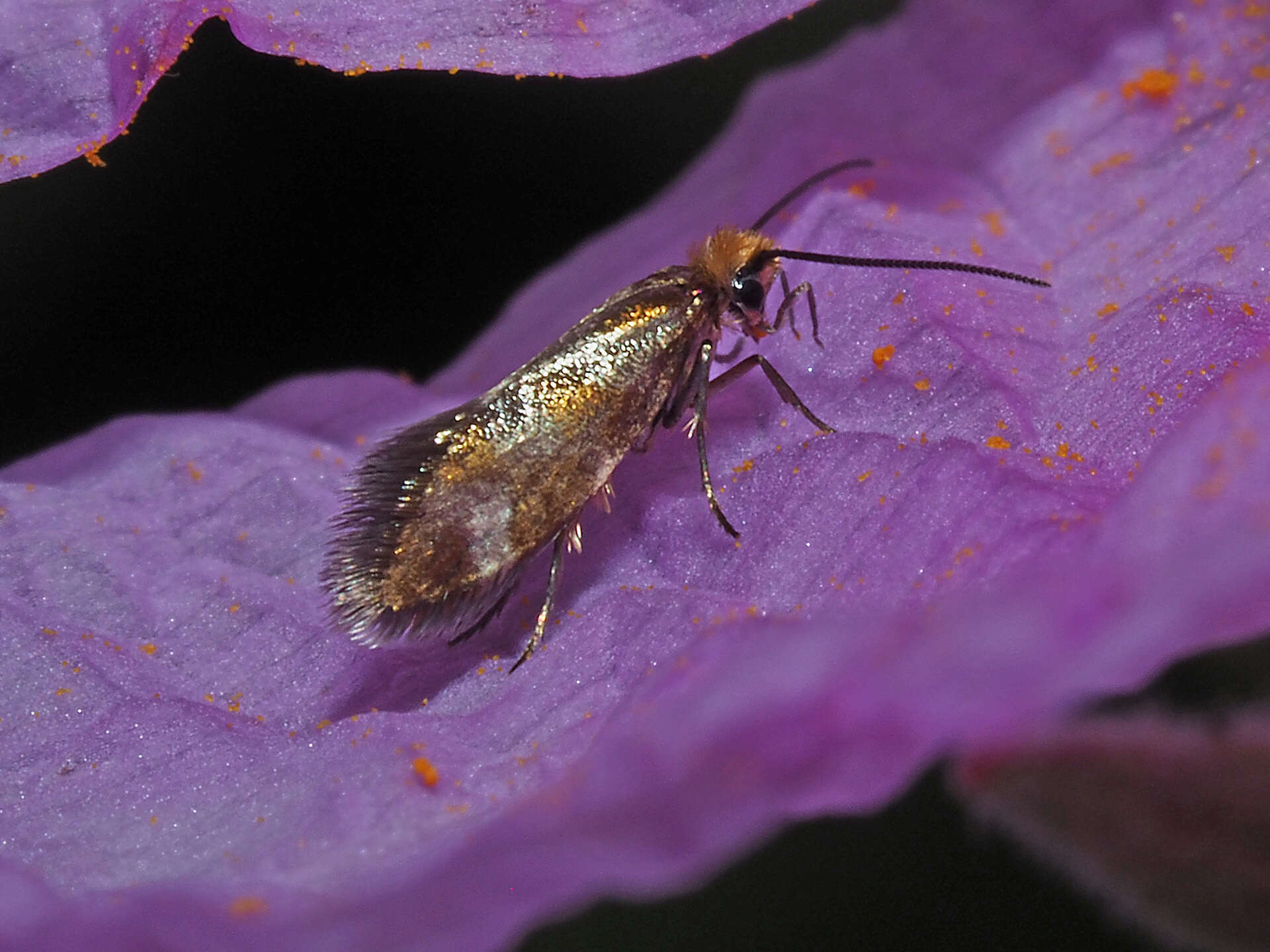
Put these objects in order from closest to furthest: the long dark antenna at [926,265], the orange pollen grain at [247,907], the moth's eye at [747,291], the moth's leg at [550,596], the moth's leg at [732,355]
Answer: the orange pollen grain at [247,907] → the moth's leg at [550,596] → the long dark antenna at [926,265] → the moth's eye at [747,291] → the moth's leg at [732,355]

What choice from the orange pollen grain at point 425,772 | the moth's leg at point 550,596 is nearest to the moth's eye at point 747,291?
the moth's leg at point 550,596

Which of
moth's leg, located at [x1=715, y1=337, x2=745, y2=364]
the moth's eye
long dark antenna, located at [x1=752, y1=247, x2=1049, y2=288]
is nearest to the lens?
long dark antenna, located at [x1=752, y1=247, x2=1049, y2=288]

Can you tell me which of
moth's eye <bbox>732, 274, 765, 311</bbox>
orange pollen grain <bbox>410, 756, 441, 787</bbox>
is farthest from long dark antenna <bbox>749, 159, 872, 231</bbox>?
orange pollen grain <bbox>410, 756, 441, 787</bbox>

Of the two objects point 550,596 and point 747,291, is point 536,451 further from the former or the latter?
point 747,291

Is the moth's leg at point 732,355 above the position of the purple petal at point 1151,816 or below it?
above

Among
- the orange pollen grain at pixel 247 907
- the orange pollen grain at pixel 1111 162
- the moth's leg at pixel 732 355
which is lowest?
the orange pollen grain at pixel 1111 162

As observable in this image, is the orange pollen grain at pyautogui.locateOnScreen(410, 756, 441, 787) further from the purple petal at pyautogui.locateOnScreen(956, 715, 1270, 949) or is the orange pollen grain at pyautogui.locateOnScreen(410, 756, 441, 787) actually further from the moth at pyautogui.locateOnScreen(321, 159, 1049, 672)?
the purple petal at pyautogui.locateOnScreen(956, 715, 1270, 949)

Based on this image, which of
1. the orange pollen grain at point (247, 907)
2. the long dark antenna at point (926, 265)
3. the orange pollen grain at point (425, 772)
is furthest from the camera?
the long dark antenna at point (926, 265)

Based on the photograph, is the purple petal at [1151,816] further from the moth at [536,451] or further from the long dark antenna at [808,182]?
the long dark antenna at [808,182]
